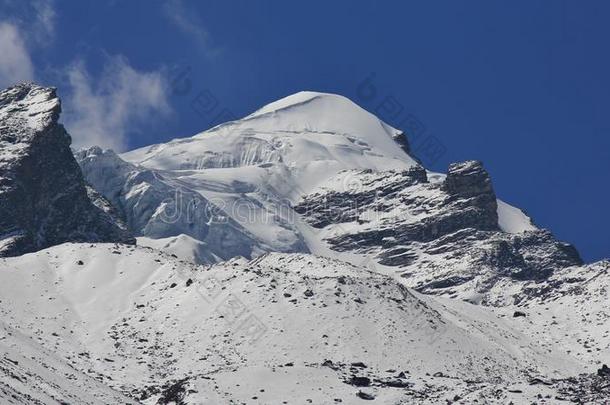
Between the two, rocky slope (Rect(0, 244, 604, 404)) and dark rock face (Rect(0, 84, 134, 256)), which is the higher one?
dark rock face (Rect(0, 84, 134, 256))

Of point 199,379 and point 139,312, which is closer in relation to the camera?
point 199,379

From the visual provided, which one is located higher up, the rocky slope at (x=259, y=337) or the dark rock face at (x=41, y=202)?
the dark rock face at (x=41, y=202)

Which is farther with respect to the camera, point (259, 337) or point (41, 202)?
point (41, 202)

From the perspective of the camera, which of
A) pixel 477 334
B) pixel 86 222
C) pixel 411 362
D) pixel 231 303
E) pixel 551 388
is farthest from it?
pixel 86 222

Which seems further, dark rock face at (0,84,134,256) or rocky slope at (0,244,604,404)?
dark rock face at (0,84,134,256)

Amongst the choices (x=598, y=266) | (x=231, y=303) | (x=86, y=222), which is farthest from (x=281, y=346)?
(x=86, y=222)

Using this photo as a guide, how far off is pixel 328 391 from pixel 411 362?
1748 cm

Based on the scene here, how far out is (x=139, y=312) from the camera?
103m

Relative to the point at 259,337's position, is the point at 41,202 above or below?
above

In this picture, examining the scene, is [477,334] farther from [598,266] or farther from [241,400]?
[598,266]

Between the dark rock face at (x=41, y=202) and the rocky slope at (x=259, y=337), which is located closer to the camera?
the rocky slope at (x=259, y=337)

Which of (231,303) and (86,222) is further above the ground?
(86,222)

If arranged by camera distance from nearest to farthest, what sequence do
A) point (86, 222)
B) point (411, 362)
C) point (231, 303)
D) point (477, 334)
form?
point (411, 362) < point (231, 303) < point (477, 334) < point (86, 222)

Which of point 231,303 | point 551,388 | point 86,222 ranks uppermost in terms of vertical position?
point 86,222
